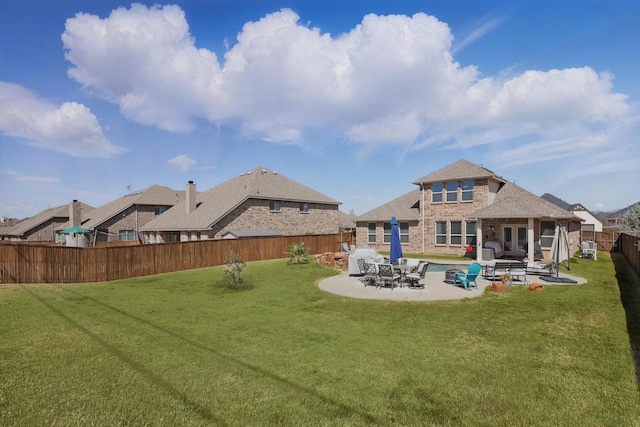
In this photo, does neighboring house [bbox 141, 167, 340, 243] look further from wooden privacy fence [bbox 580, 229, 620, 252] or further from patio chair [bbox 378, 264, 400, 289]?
wooden privacy fence [bbox 580, 229, 620, 252]

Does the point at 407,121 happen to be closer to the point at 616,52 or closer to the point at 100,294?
the point at 616,52

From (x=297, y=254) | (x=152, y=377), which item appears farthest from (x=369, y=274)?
(x=152, y=377)

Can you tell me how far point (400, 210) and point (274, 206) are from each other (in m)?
12.3

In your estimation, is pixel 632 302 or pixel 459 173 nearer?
pixel 632 302

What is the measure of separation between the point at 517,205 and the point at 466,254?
4901 mm

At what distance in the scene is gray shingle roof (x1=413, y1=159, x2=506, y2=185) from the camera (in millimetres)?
24969

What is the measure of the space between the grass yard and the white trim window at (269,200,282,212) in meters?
21.9

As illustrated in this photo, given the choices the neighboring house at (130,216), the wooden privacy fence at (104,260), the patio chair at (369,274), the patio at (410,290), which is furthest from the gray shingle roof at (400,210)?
the neighboring house at (130,216)

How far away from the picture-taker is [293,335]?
7.72 meters

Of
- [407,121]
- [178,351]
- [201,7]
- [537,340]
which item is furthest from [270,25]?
[537,340]

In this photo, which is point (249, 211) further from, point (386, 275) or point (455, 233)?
point (386, 275)

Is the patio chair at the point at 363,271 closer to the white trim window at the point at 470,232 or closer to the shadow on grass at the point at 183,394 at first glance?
the shadow on grass at the point at 183,394

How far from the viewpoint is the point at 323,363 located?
6.07 m

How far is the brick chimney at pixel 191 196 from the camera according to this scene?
33.8 m
